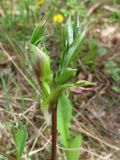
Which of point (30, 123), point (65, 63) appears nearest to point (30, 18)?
point (30, 123)

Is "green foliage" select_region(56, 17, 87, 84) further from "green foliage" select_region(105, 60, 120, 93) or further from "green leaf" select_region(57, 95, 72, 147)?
"green foliage" select_region(105, 60, 120, 93)

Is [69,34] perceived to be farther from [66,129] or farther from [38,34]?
[66,129]

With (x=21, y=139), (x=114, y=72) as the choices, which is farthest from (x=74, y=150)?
(x=114, y=72)

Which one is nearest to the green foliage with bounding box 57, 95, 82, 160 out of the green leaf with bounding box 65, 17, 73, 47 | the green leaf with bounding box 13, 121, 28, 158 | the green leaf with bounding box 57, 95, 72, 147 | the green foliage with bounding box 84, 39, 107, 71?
the green leaf with bounding box 57, 95, 72, 147

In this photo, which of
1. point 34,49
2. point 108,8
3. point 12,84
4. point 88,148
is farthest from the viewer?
point 108,8

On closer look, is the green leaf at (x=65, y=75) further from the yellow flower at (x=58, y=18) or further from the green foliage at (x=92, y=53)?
the yellow flower at (x=58, y=18)

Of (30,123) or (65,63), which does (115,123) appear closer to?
(30,123)
